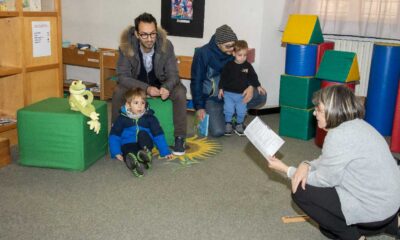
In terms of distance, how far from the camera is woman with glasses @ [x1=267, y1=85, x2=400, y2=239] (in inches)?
72.7

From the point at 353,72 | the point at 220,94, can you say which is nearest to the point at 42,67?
the point at 220,94

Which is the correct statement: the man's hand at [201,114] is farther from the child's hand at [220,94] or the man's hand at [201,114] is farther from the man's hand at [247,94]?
the man's hand at [247,94]

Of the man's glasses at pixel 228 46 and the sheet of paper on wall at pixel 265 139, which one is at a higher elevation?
the man's glasses at pixel 228 46

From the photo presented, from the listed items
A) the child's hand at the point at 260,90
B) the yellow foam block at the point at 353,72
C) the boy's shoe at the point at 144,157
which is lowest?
the boy's shoe at the point at 144,157

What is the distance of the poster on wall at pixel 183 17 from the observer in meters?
4.96

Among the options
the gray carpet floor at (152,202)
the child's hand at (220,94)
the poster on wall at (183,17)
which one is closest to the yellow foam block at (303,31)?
the child's hand at (220,94)

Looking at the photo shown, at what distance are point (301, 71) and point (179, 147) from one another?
4.16 ft

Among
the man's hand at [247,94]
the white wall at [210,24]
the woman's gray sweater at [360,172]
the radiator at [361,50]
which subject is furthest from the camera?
the white wall at [210,24]

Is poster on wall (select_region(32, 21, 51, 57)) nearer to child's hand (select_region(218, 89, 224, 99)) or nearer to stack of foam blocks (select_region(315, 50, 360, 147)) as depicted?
child's hand (select_region(218, 89, 224, 99))

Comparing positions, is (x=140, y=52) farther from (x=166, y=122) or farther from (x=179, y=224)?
(x=179, y=224)

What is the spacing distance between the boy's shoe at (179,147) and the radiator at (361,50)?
6.89 feet

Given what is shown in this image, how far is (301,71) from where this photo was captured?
12.5 ft

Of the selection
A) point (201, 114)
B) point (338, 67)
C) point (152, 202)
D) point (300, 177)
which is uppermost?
point (338, 67)

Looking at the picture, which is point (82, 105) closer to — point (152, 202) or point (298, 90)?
point (152, 202)
